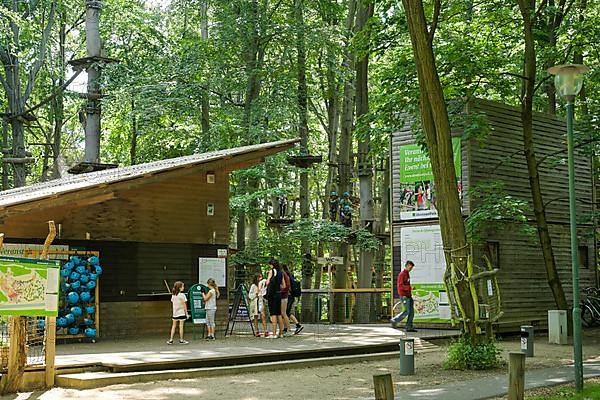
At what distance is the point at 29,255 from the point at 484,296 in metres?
11.0

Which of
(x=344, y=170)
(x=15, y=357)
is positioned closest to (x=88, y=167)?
(x=344, y=170)

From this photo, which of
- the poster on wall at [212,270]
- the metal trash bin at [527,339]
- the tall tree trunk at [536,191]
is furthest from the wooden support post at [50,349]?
the tall tree trunk at [536,191]

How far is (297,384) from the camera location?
1223cm

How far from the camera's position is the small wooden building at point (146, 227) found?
1711cm

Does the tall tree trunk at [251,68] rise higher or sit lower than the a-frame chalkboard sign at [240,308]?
higher

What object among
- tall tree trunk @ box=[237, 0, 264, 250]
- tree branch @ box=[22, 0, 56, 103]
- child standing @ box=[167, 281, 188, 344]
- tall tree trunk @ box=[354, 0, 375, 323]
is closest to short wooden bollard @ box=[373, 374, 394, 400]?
child standing @ box=[167, 281, 188, 344]

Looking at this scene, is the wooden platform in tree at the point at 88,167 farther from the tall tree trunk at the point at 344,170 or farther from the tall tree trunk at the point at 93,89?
the tall tree trunk at the point at 344,170

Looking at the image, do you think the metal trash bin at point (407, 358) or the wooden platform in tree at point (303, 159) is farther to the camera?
the wooden platform in tree at point (303, 159)

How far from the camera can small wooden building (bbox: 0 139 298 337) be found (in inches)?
674

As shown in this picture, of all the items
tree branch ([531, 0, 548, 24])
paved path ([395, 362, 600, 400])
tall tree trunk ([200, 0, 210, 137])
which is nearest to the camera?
paved path ([395, 362, 600, 400])

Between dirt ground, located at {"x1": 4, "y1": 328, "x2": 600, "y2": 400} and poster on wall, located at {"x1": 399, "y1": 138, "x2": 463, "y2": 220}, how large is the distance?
6.30m

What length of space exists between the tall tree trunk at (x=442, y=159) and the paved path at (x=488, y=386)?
143 centimetres

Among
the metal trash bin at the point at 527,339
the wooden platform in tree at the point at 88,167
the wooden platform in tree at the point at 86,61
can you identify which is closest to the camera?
the metal trash bin at the point at 527,339

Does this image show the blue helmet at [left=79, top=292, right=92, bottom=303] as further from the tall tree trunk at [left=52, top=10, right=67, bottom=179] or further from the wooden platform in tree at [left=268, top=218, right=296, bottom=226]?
the tall tree trunk at [left=52, top=10, right=67, bottom=179]
